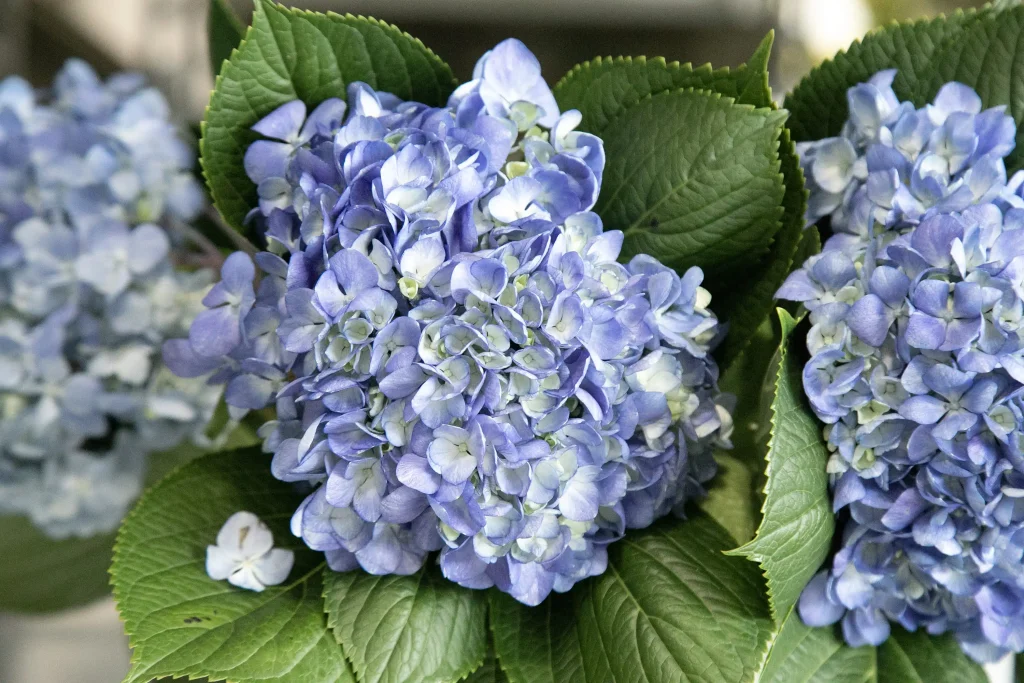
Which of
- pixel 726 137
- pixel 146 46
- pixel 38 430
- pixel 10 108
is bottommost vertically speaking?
pixel 146 46

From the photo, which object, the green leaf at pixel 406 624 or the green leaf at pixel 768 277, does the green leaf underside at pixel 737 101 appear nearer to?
the green leaf at pixel 768 277

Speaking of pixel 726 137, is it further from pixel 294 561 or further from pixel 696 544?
pixel 294 561

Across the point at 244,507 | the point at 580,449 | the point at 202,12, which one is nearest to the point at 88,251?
the point at 244,507

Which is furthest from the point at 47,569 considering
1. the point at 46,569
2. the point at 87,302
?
the point at 87,302

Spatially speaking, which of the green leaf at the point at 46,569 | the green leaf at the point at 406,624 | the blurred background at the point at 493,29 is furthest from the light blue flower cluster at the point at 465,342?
the blurred background at the point at 493,29

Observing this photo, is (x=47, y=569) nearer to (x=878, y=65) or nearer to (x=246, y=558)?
(x=246, y=558)

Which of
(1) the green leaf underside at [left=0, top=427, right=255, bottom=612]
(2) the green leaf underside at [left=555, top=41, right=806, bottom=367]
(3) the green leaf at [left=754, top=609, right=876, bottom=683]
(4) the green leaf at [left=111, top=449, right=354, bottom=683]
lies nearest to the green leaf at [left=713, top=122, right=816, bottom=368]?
(2) the green leaf underside at [left=555, top=41, right=806, bottom=367]

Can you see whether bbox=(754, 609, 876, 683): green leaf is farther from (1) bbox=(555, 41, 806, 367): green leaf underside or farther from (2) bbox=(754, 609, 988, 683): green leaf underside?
(1) bbox=(555, 41, 806, 367): green leaf underside
